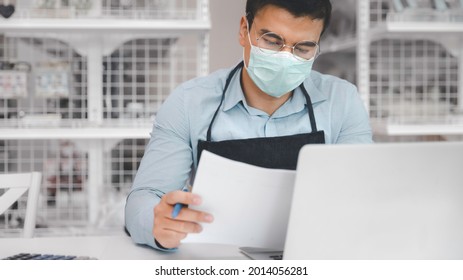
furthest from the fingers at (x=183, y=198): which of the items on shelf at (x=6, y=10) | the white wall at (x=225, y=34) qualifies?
the white wall at (x=225, y=34)

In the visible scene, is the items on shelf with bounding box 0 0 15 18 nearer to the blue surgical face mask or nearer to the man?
the man

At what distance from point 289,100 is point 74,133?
141cm

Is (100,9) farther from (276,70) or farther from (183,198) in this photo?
(183,198)

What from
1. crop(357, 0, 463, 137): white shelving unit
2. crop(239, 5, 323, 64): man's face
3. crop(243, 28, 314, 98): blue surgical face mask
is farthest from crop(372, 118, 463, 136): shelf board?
crop(239, 5, 323, 64): man's face

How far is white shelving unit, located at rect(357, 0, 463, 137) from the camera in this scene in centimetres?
291

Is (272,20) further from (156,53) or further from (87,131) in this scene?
(156,53)

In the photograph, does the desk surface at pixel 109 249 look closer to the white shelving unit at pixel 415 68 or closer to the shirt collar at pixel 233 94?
the shirt collar at pixel 233 94

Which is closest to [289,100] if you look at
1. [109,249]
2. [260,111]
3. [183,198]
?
[260,111]

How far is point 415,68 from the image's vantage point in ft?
11.1

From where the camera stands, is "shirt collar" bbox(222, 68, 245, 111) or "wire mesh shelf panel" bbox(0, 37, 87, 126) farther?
"wire mesh shelf panel" bbox(0, 37, 87, 126)

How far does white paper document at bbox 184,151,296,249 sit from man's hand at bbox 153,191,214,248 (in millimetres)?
14

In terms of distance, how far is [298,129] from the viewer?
1.71 meters

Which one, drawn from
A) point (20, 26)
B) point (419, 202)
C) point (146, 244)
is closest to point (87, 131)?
point (20, 26)
